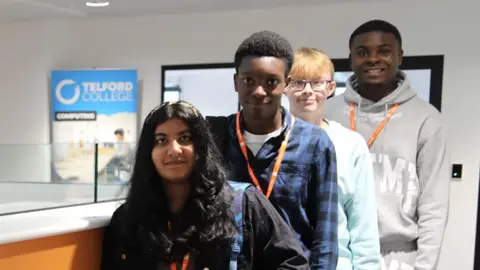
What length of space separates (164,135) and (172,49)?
4.21 meters

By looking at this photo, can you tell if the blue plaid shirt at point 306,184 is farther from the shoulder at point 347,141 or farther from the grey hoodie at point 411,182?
the grey hoodie at point 411,182

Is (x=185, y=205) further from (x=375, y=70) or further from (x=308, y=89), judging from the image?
(x=375, y=70)

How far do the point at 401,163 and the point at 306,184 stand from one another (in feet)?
2.34

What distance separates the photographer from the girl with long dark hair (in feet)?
3.71

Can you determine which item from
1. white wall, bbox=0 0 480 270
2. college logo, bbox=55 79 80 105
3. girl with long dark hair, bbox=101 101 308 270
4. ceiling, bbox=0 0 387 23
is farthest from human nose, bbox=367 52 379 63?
college logo, bbox=55 79 80 105

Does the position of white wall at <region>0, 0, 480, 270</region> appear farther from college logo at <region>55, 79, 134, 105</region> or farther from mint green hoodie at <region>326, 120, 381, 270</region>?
mint green hoodie at <region>326, 120, 381, 270</region>

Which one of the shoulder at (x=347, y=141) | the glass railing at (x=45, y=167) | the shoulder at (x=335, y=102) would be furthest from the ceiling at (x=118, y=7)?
the shoulder at (x=347, y=141)

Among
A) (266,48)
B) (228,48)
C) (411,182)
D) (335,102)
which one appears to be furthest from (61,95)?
(266,48)

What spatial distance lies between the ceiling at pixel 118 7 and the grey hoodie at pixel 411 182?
2.84 metres

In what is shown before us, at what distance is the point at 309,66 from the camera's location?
1619 millimetres

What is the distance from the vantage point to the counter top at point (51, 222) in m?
1.08

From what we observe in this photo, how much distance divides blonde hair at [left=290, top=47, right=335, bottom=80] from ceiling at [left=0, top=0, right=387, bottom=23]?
9.80 feet

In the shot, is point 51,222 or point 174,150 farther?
point 51,222

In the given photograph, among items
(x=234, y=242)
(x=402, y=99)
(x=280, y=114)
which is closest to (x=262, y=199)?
(x=234, y=242)
